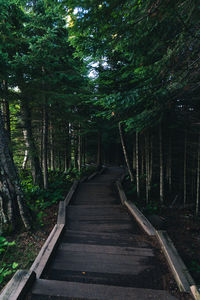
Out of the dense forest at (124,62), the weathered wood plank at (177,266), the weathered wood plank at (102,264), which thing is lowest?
the weathered wood plank at (102,264)

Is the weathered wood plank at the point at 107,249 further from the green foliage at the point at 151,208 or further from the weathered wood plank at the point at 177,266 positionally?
the green foliage at the point at 151,208

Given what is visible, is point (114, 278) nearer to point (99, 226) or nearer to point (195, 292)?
point (195, 292)

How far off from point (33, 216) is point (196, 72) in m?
6.27

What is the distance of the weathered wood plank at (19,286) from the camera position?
2.12 m

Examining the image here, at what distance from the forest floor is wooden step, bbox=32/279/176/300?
1014 mm

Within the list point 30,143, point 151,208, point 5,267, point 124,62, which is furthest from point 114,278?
point 124,62

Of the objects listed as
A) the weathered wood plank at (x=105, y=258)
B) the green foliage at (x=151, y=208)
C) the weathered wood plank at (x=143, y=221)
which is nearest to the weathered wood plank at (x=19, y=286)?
the weathered wood plank at (x=105, y=258)

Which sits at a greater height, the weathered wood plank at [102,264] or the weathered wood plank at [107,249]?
the weathered wood plank at [102,264]

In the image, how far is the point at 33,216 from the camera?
15.8 feet

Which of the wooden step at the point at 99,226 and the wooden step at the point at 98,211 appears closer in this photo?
the wooden step at the point at 99,226

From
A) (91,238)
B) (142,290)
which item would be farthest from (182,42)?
(91,238)

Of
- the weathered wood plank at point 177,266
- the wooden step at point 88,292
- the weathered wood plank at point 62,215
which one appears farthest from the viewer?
the weathered wood plank at point 62,215

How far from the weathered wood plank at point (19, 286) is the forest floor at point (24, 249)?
29.0 inches

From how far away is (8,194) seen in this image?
430 cm
